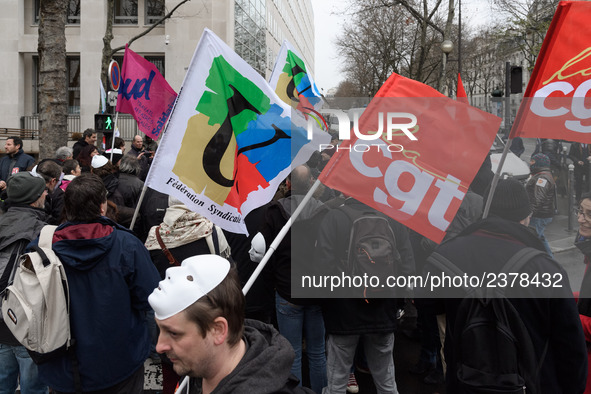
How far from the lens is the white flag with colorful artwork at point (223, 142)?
341cm

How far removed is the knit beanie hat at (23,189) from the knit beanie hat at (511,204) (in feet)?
9.53

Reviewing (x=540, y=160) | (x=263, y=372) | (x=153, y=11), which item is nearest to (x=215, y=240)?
(x=263, y=372)

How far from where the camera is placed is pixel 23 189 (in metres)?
3.51

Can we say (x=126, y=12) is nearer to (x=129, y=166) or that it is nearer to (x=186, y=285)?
(x=129, y=166)

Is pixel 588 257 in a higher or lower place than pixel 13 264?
higher

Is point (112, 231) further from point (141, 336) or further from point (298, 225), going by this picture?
point (298, 225)

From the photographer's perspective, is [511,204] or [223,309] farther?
[511,204]

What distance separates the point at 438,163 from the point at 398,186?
0.26 meters

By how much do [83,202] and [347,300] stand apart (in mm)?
1778

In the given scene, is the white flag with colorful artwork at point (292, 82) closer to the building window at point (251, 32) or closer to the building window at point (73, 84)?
the building window at point (73, 84)

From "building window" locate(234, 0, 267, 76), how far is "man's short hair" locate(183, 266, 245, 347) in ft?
87.4

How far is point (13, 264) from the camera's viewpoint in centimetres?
329

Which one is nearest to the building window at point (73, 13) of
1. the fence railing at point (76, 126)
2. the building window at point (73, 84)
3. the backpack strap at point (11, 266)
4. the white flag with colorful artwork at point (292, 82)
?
the building window at point (73, 84)

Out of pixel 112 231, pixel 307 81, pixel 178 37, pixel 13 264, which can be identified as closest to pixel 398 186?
pixel 112 231
